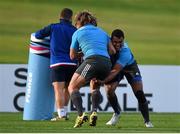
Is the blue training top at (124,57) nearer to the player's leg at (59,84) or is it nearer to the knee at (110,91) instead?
the knee at (110,91)

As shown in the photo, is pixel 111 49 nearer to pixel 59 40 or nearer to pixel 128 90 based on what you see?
pixel 59 40

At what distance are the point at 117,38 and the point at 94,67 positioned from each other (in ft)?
2.59

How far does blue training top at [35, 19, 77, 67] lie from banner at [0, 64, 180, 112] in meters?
3.53

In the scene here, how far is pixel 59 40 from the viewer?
14.3m

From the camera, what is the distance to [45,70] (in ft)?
47.9

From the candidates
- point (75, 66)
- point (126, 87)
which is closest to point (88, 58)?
point (75, 66)

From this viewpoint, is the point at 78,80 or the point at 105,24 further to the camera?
the point at 105,24

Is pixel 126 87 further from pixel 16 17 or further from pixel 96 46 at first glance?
pixel 16 17

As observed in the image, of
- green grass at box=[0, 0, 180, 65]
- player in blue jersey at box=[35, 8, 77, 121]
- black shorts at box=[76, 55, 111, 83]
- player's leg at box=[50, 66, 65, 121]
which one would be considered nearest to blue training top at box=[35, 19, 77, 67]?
player in blue jersey at box=[35, 8, 77, 121]

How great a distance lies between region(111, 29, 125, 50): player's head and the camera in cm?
1298

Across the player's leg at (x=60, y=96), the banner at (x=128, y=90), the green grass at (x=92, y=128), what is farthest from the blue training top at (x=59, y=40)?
the banner at (x=128, y=90)

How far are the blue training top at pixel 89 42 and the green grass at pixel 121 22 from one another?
10.7m

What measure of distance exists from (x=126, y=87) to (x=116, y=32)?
518cm

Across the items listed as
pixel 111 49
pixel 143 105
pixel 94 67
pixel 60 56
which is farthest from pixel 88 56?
pixel 60 56
